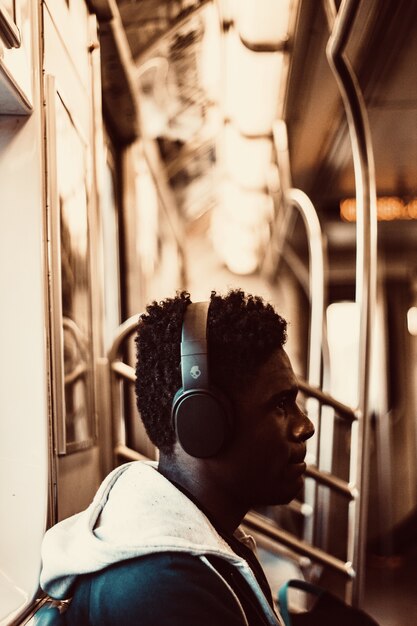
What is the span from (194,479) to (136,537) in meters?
0.21

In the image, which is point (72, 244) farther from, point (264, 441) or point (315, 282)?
point (315, 282)

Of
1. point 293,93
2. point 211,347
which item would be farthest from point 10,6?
point 293,93

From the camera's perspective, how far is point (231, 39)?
3.72 metres

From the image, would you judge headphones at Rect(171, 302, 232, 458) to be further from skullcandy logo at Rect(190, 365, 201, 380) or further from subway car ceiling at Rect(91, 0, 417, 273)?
subway car ceiling at Rect(91, 0, 417, 273)

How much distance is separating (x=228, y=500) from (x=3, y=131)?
1047 mm

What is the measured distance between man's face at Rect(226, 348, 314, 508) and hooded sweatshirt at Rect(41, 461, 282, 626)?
4.6 inches

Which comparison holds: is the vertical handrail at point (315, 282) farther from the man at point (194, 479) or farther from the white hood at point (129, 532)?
the white hood at point (129, 532)

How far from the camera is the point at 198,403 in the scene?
117 cm

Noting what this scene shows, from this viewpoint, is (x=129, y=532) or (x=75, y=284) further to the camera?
(x=75, y=284)

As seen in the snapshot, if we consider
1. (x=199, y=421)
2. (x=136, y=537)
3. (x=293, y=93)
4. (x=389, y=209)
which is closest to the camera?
(x=136, y=537)

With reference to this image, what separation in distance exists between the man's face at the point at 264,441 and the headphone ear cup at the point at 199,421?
0.15 ft

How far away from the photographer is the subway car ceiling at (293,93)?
3.39 metres

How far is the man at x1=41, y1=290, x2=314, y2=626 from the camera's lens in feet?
3.33

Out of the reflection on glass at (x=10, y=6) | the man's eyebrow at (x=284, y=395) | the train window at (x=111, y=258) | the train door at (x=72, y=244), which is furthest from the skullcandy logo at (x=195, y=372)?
the train window at (x=111, y=258)
